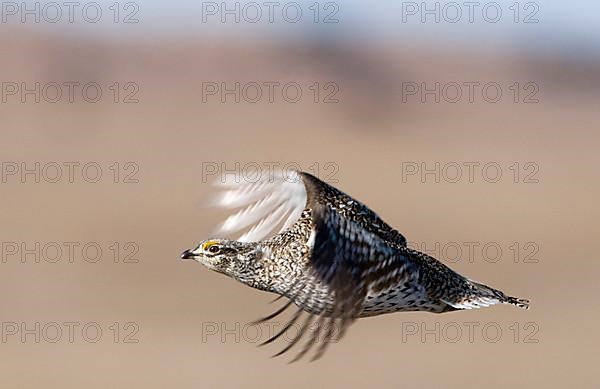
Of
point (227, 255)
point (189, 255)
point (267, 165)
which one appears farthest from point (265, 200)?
point (267, 165)

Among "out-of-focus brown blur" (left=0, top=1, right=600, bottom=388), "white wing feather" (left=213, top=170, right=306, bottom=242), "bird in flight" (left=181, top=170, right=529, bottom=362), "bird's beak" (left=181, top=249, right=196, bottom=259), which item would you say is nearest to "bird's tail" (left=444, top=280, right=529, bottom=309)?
"bird in flight" (left=181, top=170, right=529, bottom=362)

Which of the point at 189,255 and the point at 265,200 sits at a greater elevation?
the point at 265,200

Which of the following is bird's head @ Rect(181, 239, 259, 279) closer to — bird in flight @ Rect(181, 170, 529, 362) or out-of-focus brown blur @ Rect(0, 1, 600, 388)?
bird in flight @ Rect(181, 170, 529, 362)

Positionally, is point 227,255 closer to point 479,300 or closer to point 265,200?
point 265,200

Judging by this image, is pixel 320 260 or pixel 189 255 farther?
pixel 189 255

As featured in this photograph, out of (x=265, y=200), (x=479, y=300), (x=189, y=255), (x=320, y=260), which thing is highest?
(x=265, y=200)

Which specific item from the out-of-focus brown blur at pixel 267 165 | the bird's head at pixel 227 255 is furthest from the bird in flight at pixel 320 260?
the out-of-focus brown blur at pixel 267 165

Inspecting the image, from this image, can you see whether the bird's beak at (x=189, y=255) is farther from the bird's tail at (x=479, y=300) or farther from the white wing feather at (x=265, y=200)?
the bird's tail at (x=479, y=300)
